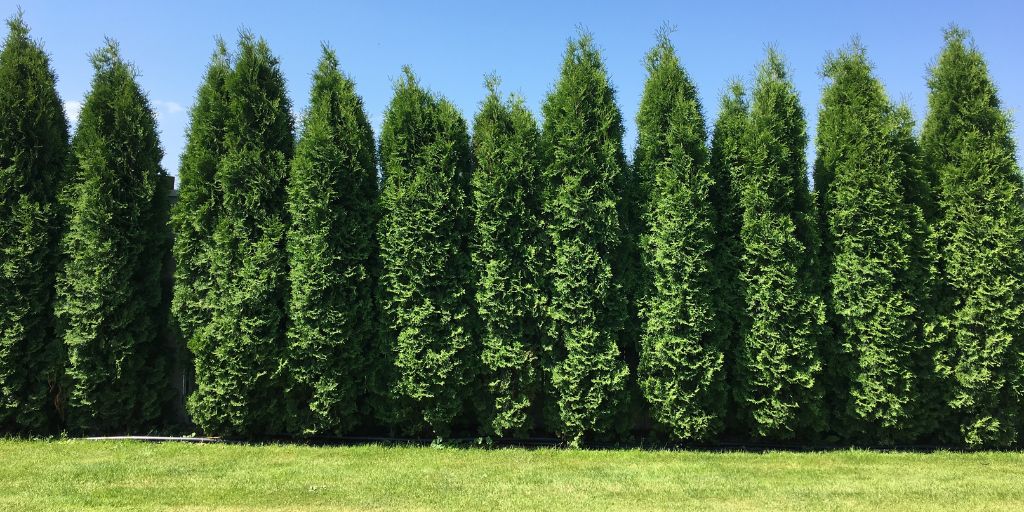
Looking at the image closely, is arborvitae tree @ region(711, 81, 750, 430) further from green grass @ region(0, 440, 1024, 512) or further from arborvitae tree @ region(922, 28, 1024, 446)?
arborvitae tree @ region(922, 28, 1024, 446)

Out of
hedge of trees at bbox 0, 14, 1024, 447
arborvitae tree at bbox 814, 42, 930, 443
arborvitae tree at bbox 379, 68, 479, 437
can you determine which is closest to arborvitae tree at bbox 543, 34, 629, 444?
hedge of trees at bbox 0, 14, 1024, 447

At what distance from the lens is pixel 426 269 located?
7.15 meters

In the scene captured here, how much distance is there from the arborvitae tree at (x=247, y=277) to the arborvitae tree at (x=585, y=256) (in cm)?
324

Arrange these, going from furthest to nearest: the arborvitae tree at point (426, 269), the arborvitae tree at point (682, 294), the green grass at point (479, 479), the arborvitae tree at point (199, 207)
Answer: the arborvitae tree at point (199, 207)
the arborvitae tree at point (426, 269)
the arborvitae tree at point (682, 294)
the green grass at point (479, 479)

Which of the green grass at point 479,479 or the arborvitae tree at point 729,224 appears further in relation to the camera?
the arborvitae tree at point 729,224

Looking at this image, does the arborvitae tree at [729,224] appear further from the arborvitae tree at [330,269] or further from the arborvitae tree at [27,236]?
the arborvitae tree at [27,236]

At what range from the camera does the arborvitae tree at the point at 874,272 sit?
23.1ft

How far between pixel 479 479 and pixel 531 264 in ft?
8.41

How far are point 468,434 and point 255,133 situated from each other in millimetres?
4526

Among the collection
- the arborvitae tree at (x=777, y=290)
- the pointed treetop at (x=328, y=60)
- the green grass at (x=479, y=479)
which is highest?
the pointed treetop at (x=328, y=60)

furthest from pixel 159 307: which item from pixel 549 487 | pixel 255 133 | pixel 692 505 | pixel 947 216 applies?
pixel 947 216

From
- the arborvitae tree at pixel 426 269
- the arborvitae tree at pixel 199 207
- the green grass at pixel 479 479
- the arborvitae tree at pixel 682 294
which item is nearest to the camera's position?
the green grass at pixel 479 479

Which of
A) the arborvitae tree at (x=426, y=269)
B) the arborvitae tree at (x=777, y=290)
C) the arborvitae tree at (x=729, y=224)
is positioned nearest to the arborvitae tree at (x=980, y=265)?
the arborvitae tree at (x=777, y=290)

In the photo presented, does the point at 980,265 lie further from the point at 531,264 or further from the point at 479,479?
the point at 479,479
